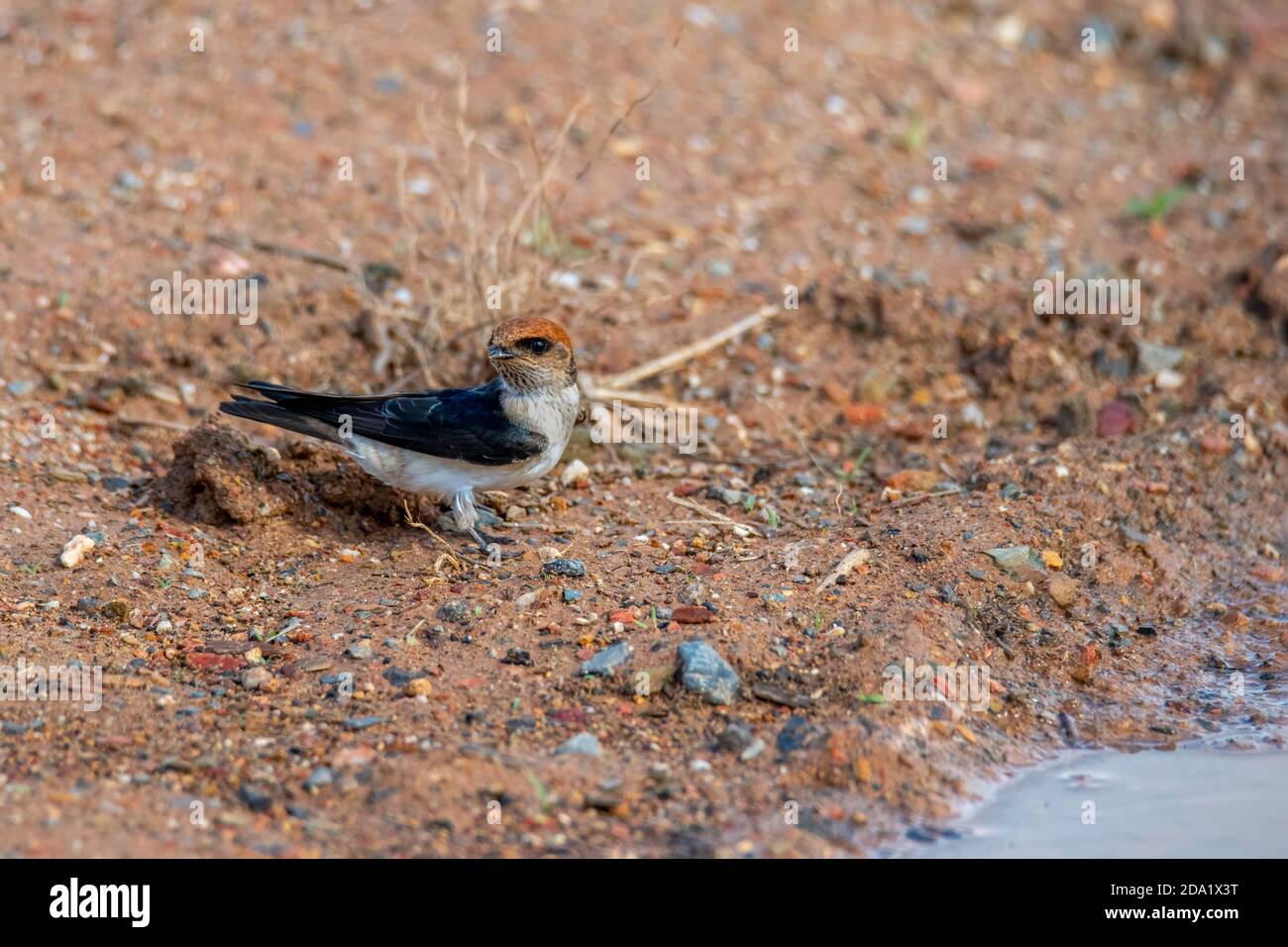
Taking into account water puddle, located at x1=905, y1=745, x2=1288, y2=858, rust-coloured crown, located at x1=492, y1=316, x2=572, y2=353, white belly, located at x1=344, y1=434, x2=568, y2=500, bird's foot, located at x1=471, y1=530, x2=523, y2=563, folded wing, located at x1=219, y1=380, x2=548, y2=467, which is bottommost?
water puddle, located at x1=905, y1=745, x2=1288, y2=858

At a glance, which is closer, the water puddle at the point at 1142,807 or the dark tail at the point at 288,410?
the water puddle at the point at 1142,807

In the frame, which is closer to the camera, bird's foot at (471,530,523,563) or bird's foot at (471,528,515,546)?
bird's foot at (471,530,523,563)

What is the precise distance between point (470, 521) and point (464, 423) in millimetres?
394

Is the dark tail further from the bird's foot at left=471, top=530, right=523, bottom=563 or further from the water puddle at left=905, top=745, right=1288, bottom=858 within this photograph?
the water puddle at left=905, top=745, right=1288, bottom=858

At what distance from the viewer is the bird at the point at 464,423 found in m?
5.60

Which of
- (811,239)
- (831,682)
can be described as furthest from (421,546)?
(811,239)

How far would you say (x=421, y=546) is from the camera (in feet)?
19.1

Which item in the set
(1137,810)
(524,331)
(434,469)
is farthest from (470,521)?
(1137,810)

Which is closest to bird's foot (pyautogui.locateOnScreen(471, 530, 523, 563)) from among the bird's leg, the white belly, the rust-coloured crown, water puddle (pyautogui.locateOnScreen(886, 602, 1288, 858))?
the bird's leg

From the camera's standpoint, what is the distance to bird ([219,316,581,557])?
5602mm

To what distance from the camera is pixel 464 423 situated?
18.6 ft

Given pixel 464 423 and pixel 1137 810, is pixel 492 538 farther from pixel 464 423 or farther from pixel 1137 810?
pixel 1137 810

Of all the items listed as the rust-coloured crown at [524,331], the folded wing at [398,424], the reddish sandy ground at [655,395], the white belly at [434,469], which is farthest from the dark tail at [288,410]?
the rust-coloured crown at [524,331]

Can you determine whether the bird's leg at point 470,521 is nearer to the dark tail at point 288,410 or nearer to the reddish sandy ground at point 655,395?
the reddish sandy ground at point 655,395
